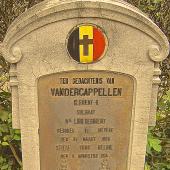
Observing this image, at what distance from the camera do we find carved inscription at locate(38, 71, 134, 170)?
2775 millimetres

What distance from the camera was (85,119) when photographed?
292cm

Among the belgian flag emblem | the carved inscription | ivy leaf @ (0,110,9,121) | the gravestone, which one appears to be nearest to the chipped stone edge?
the gravestone

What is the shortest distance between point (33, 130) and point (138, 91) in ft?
2.87

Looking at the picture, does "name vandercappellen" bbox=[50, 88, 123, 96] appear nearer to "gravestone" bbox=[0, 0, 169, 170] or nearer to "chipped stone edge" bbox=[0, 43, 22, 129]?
"gravestone" bbox=[0, 0, 169, 170]

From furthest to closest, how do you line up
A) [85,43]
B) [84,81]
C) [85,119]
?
[85,119]
[84,81]
[85,43]

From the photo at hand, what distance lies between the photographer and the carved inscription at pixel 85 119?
9.11ft

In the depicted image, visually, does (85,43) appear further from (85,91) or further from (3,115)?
(3,115)

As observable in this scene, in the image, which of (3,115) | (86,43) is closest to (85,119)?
(86,43)

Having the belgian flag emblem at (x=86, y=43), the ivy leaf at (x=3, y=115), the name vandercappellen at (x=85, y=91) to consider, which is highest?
the belgian flag emblem at (x=86, y=43)

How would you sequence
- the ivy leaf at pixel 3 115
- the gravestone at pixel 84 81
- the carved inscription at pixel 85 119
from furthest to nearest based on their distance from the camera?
the ivy leaf at pixel 3 115 < the carved inscription at pixel 85 119 < the gravestone at pixel 84 81

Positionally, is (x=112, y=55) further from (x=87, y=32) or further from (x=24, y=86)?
(x=24, y=86)

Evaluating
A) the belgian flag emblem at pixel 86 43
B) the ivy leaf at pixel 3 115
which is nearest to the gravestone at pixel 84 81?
the belgian flag emblem at pixel 86 43

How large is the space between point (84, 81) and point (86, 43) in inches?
12.1

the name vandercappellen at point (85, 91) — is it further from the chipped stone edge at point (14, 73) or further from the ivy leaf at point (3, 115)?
the ivy leaf at point (3, 115)
